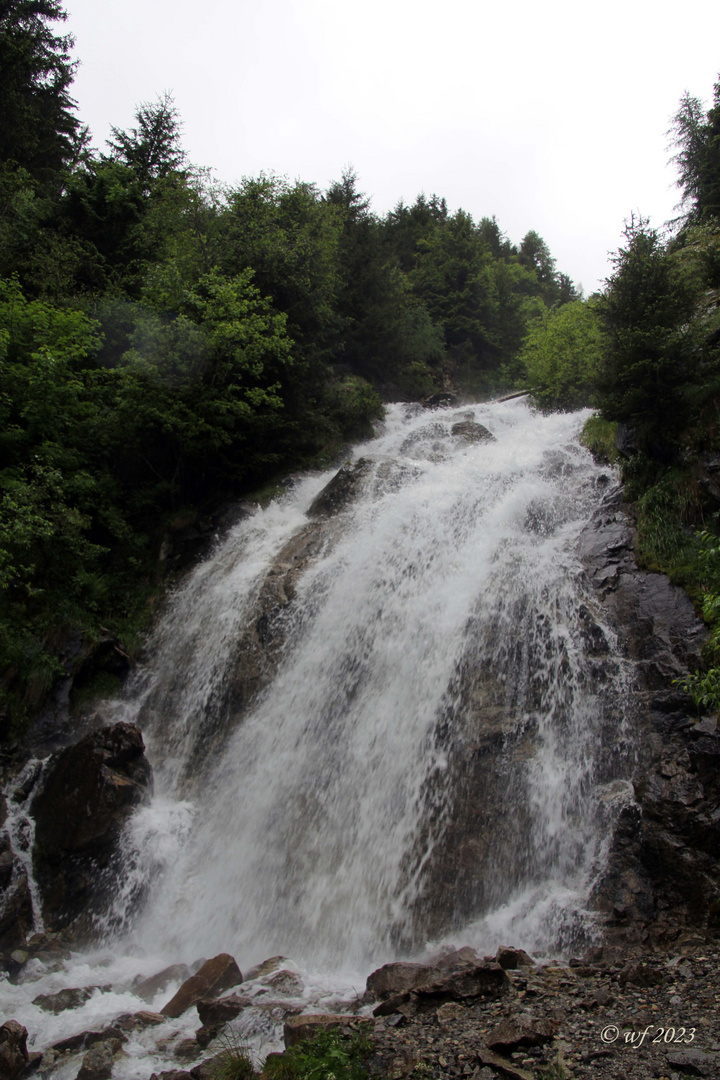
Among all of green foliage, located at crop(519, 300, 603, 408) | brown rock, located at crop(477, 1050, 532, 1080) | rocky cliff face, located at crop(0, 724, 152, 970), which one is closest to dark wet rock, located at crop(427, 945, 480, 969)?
brown rock, located at crop(477, 1050, 532, 1080)

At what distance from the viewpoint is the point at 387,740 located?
955 centimetres

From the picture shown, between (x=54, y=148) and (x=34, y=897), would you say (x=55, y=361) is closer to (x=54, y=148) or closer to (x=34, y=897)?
(x=34, y=897)

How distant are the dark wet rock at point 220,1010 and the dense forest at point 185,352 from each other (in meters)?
6.68

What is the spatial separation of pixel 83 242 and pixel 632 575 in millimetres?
23146

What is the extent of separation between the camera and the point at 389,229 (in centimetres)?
4150

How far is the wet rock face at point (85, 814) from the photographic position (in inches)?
356

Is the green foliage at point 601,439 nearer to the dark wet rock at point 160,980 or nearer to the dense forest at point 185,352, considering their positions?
the dense forest at point 185,352

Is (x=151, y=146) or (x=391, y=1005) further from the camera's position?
(x=151, y=146)

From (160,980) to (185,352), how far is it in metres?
13.7

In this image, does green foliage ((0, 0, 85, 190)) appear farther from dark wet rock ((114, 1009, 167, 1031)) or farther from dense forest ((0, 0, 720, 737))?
dark wet rock ((114, 1009, 167, 1031))

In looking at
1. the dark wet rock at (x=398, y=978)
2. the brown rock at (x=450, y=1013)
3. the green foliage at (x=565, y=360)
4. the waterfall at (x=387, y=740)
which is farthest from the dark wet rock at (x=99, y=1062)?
the green foliage at (x=565, y=360)

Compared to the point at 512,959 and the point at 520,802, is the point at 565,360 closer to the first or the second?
the point at 520,802

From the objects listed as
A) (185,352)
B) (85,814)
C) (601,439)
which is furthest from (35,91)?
(85,814)

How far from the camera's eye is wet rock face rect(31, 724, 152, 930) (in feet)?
29.7
